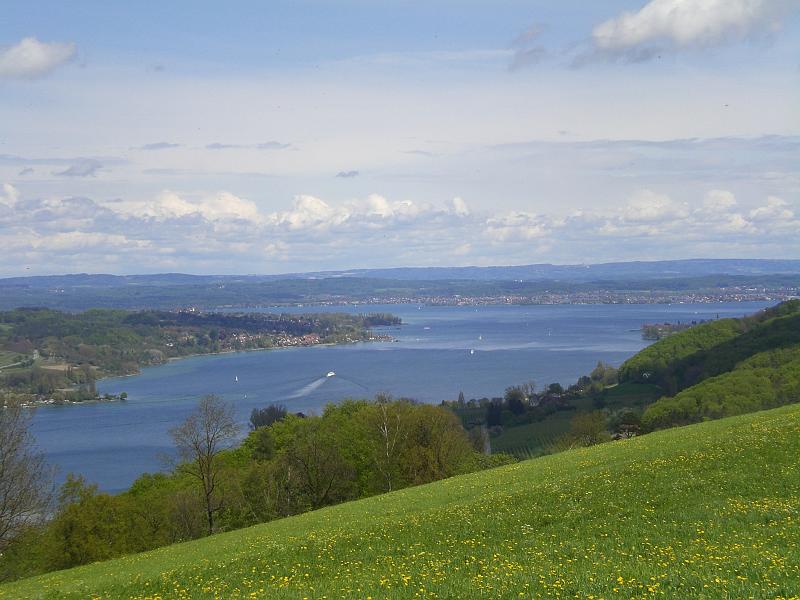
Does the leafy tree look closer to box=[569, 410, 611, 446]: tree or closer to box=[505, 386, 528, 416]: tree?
box=[505, 386, 528, 416]: tree

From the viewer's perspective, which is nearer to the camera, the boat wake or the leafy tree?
the leafy tree

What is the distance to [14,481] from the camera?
28609 mm

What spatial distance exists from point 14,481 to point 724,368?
3546 inches

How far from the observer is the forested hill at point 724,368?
67.2 meters

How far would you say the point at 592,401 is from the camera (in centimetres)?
10150

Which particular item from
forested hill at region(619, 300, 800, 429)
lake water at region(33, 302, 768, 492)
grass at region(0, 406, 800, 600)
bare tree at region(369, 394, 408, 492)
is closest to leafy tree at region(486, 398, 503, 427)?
lake water at region(33, 302, 768, 492)

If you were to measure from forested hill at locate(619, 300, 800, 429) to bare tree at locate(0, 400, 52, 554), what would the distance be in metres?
48.5

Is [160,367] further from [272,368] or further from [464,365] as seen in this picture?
[464,365]

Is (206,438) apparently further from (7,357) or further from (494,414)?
(7,357)

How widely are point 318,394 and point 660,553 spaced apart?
120 meters

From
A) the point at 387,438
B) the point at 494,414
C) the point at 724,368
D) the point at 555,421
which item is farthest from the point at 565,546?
the point at 724,368

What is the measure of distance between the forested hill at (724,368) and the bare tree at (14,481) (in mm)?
48450

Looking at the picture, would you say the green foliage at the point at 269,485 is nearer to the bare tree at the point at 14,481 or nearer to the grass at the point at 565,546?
the bare tree at the point at 14,481

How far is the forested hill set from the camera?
67.2 meters
